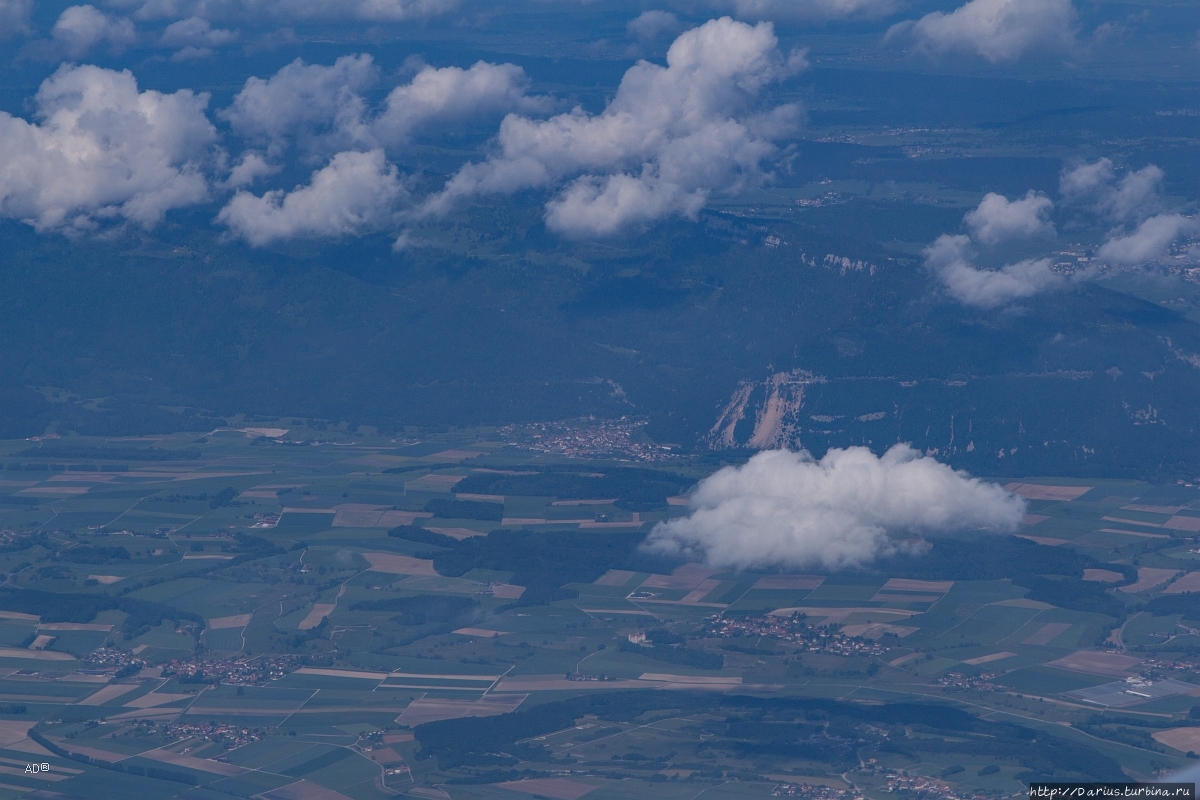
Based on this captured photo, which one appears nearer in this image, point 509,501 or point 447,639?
point 447,639

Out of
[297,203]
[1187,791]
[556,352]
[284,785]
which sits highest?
[297,203]

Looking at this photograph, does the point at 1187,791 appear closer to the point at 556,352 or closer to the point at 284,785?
the point at 284,785

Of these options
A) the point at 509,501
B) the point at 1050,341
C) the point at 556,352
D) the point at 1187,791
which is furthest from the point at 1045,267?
the point at 1187,791

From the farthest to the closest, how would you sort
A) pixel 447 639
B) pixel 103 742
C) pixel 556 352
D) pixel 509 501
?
pixel 556 352 → pixel 509 501 → pixel 447 639 → pixel 103 742

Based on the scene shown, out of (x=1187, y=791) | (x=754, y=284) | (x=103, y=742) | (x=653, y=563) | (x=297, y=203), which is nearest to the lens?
(x=1187, y=791)

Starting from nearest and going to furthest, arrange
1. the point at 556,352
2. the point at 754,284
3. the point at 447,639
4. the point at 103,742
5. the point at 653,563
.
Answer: the point at 103,742 → the point at 447,639 → the point at 653,563 → the point at 556,352 → the point at 754,284

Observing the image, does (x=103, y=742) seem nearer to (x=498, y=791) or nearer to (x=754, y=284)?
(x=498, y=791)

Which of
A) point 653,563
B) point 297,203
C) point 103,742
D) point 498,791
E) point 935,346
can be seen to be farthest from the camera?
point 297,203

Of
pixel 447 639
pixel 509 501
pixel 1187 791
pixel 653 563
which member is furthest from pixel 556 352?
pixel 1187 791

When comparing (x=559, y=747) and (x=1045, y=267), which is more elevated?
(x=1045, y=267)
